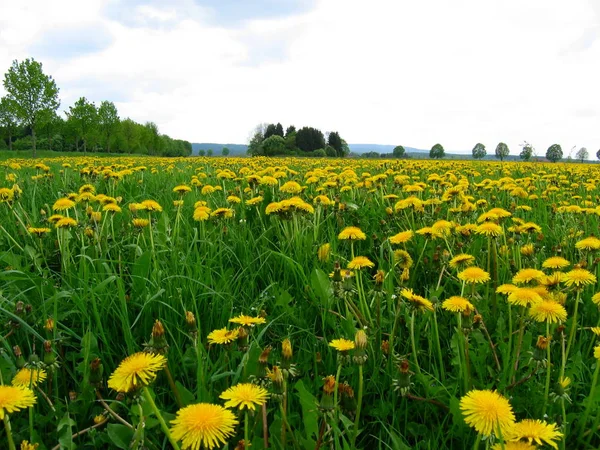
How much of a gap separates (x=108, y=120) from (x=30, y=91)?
12780 mm

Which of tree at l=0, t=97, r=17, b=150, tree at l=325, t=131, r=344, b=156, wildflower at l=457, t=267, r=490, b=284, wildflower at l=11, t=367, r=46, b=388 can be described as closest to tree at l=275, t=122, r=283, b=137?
tree at l=325, t=131, r=344, b=156

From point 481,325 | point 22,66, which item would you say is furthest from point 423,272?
point 22,66

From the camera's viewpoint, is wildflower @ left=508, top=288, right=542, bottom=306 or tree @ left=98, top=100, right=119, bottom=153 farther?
tree @ left=98, top=100, right=119, bottom=153

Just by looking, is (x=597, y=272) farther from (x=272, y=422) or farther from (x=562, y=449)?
(x=272, y=422)

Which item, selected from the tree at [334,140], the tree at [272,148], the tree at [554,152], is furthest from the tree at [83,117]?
the tree at [554,152]

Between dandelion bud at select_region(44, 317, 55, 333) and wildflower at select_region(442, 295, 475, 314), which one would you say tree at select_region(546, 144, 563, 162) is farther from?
dandelion bud at select_region(44, 317, 55, 333)

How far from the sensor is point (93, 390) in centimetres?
111

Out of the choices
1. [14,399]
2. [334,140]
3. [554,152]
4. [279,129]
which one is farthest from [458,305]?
[279,129]

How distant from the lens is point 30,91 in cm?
2916

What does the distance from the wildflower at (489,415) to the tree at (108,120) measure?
147ft

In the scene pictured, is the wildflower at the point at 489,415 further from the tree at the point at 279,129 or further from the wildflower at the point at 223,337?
the tree at the point at 279,129

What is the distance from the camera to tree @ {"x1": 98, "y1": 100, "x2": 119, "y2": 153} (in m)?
40.6

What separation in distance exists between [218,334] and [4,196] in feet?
6.50

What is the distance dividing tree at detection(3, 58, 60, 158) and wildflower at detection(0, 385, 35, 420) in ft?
109
